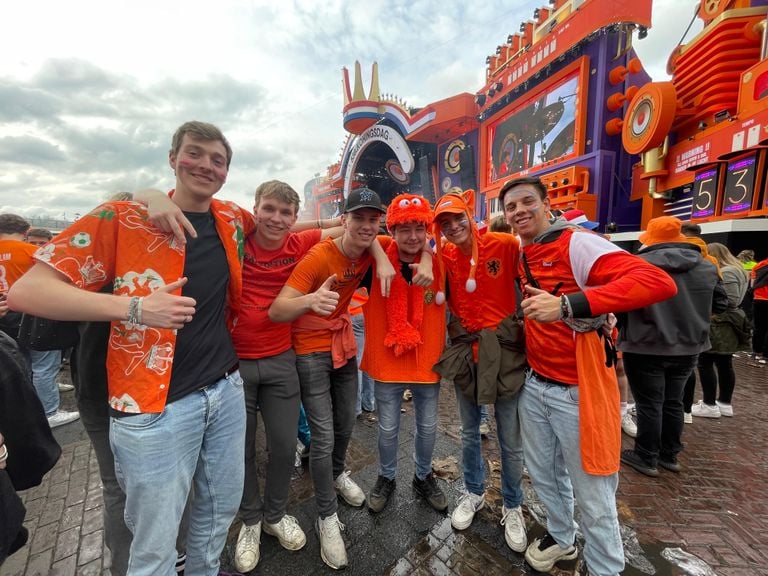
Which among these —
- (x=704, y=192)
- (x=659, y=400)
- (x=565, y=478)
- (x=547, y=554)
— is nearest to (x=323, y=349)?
(x=565, y=478)

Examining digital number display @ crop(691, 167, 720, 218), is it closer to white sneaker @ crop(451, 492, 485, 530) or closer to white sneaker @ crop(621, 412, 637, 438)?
white sneaker @ crop(621, 412, 637, 438)

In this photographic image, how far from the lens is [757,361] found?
23.1 ft

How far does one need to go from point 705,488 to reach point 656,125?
9454 millimetres

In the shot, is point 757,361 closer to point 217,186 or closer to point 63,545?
point 217,186

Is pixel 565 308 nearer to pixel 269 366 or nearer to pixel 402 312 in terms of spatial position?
pixel 402 312

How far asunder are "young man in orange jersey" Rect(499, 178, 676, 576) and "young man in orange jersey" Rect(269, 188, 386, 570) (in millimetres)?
1032

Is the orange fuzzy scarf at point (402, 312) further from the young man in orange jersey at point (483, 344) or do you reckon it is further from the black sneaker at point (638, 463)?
the black sneaker at point (638, 463)

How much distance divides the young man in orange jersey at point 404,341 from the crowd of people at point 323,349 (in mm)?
16

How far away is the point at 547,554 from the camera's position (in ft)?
7.39

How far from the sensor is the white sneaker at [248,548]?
226 cm

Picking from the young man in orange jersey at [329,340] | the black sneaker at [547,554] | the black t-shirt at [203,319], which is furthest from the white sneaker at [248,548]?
the black sneaker at [547,554]

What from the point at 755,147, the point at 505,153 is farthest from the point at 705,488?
the point at 505,153

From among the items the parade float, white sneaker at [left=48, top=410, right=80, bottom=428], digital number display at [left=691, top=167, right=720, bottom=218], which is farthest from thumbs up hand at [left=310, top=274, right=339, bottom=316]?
digital number display at [left=691, top=167, right=720, bottom=218]

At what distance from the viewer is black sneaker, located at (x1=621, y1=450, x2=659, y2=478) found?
3.31 meters
